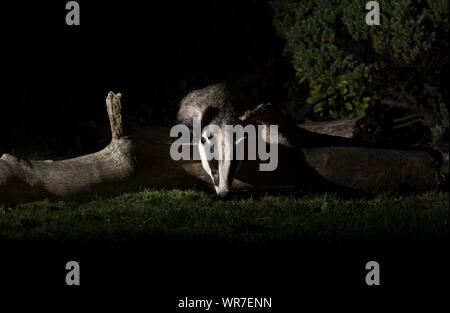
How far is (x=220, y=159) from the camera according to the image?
8047mm

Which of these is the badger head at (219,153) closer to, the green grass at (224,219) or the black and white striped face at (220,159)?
the black and white striped face at (220,159)

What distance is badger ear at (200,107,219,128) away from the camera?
28.3 feet

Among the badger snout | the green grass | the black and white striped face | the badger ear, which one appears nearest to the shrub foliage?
the badger ear

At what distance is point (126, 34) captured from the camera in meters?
13.2

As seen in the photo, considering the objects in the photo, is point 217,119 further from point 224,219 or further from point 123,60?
point 123,60

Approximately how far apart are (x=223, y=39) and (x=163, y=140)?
546cm

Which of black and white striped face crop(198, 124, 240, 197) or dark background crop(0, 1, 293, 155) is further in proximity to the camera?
dark background crop(0, 1, 293, 155)

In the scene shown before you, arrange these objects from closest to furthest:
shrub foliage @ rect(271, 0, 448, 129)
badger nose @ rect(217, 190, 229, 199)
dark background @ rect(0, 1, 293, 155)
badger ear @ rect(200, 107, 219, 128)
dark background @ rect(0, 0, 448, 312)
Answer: dark background @ rect(0, 0, 448, 312) < badger nose @ rect(217, 190, 229, 199) < badger ear @ rect(200, 107, 219, 128) < shrub foliage @ rect(271, 0, 448, 129) < dark background @ rect(0, 1, 293, 155)

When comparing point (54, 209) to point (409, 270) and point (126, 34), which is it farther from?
point (126, 34)

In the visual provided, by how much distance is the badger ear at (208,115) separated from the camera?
862 centimetres

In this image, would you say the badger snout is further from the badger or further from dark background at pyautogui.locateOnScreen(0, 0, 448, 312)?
dark background at pyautogui.locateOnScreen(0, 0, 448, 312)

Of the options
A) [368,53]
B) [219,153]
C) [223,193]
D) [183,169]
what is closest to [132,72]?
[368,53]

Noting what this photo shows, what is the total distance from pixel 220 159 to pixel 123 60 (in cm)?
595

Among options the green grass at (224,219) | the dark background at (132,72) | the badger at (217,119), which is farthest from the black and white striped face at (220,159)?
the dark background at (132,72)
